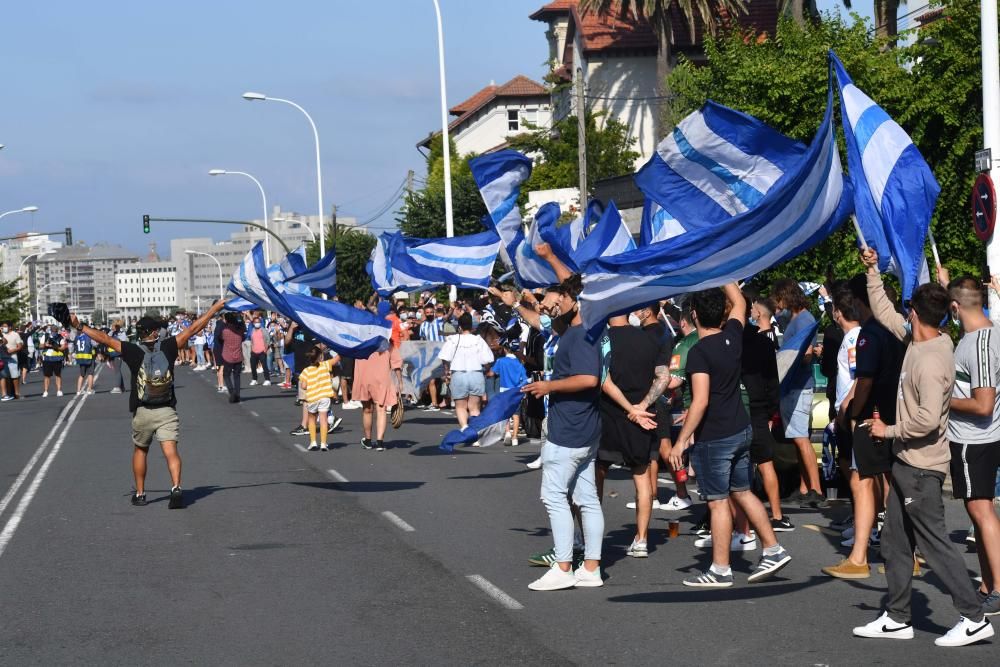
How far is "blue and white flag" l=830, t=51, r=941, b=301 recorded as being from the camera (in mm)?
9078

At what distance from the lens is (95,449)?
19.6 metres

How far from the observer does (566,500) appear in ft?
28.7

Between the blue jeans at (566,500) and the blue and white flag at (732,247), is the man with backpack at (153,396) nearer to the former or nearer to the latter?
the blue jeans at (566,500)

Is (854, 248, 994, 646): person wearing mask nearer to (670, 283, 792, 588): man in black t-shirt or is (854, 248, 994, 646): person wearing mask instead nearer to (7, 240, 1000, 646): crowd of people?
(7, 240, 1000, 646): crowd of people

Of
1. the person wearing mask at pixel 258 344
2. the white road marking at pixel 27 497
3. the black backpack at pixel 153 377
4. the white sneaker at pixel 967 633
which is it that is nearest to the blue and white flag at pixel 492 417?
the black backpack at pixel 153 377

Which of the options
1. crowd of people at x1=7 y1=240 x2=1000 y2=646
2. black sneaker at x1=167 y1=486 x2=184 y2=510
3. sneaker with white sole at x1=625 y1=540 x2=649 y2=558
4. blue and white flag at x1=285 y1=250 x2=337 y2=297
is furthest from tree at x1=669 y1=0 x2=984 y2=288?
sneaker with white sole at x1=625 y1=540 x2=649 y2=558

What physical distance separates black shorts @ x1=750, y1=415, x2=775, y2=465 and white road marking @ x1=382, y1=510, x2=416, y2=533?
9.35 feet

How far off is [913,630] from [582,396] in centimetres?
244

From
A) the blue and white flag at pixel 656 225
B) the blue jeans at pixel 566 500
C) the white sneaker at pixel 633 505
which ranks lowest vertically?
the white sneaker at pixel 633 505

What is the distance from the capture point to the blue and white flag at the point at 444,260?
60.8 feet

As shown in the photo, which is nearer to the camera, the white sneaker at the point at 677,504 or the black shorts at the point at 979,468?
the black shorts at the point at 979,468

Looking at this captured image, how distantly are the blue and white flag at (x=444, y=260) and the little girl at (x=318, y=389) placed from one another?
1.60 metres

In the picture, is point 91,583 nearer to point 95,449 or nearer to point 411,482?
point 411,482

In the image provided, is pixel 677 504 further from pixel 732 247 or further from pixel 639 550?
pixel 732 247
